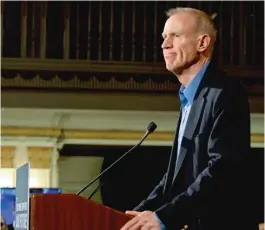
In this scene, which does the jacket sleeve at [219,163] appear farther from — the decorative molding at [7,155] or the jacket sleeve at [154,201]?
the decorative molding at [7,155]

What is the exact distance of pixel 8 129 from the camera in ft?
21.3

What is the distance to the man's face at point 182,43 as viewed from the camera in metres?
1.93

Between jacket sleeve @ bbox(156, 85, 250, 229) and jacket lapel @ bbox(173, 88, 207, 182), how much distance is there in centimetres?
6

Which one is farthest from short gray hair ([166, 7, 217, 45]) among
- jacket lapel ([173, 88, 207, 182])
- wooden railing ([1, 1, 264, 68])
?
wooden railing ([1, 1, 264, 68])

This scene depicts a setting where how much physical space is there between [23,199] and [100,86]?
497 centimetres

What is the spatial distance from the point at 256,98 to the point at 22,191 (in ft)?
17.0

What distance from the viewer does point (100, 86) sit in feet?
22.3

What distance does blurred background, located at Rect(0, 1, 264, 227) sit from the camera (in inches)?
260

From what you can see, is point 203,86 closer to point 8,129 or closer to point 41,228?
point 41,228

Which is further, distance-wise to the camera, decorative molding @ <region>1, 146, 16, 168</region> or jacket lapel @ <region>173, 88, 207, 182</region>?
decorative molding @ <region>1, 146, 16, 168</region>

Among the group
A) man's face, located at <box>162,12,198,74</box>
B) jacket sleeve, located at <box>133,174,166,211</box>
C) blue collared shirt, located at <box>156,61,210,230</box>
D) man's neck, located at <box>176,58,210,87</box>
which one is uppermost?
man's face, located at <box>162,12,198,74</box>

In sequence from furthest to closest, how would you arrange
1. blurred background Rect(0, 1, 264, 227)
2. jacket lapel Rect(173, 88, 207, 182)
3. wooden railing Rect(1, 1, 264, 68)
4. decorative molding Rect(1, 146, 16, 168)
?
1. wooden railing Rect(1, 1, 264, 68)
2. blurred background Rect(0, 1, 264, 227)
3. decorative molding Rect(1, 146, 16, 168)
4. jacket lapel Rect(173, 88, 207, 182)

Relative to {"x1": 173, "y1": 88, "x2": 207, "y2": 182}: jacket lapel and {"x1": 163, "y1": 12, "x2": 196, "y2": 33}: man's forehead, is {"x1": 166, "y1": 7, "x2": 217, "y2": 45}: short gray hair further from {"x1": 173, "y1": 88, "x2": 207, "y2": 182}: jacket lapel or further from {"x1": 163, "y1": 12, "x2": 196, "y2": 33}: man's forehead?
{"x1": 173, "y1": 88, "x2": 207, "y2": 182}: jacket lapel

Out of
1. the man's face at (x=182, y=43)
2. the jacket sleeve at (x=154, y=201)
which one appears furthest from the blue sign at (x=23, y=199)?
the man's face at (x=182, y=43)
